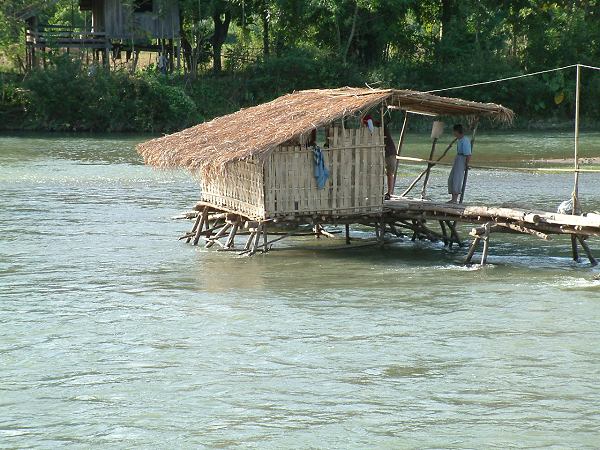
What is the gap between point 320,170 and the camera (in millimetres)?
15812

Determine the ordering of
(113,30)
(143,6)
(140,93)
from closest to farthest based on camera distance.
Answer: (140,93) → (113,30) → (143,6)

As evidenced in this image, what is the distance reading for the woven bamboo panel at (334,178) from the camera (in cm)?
1577

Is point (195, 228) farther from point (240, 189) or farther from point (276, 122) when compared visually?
point (276, 122)

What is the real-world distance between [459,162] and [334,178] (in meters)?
2.23

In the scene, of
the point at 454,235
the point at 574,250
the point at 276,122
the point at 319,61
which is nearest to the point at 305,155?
the point at 276,122

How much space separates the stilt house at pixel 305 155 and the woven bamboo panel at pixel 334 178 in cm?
1

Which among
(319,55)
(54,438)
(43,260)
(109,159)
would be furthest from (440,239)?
(319,55)

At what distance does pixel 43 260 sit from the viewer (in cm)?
1669

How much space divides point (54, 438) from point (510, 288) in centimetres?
730

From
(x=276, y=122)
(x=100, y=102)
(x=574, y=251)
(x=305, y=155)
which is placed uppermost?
(x=100, y=102)

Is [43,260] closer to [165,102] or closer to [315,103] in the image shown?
[315,103]

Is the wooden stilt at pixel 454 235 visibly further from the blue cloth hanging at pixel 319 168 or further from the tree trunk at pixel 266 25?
the tree trunk at pixel 266 25

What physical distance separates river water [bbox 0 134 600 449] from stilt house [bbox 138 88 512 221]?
950 millimetres

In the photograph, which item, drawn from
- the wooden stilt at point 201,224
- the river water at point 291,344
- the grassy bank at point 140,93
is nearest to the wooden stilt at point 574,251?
the river water at point 291,344
